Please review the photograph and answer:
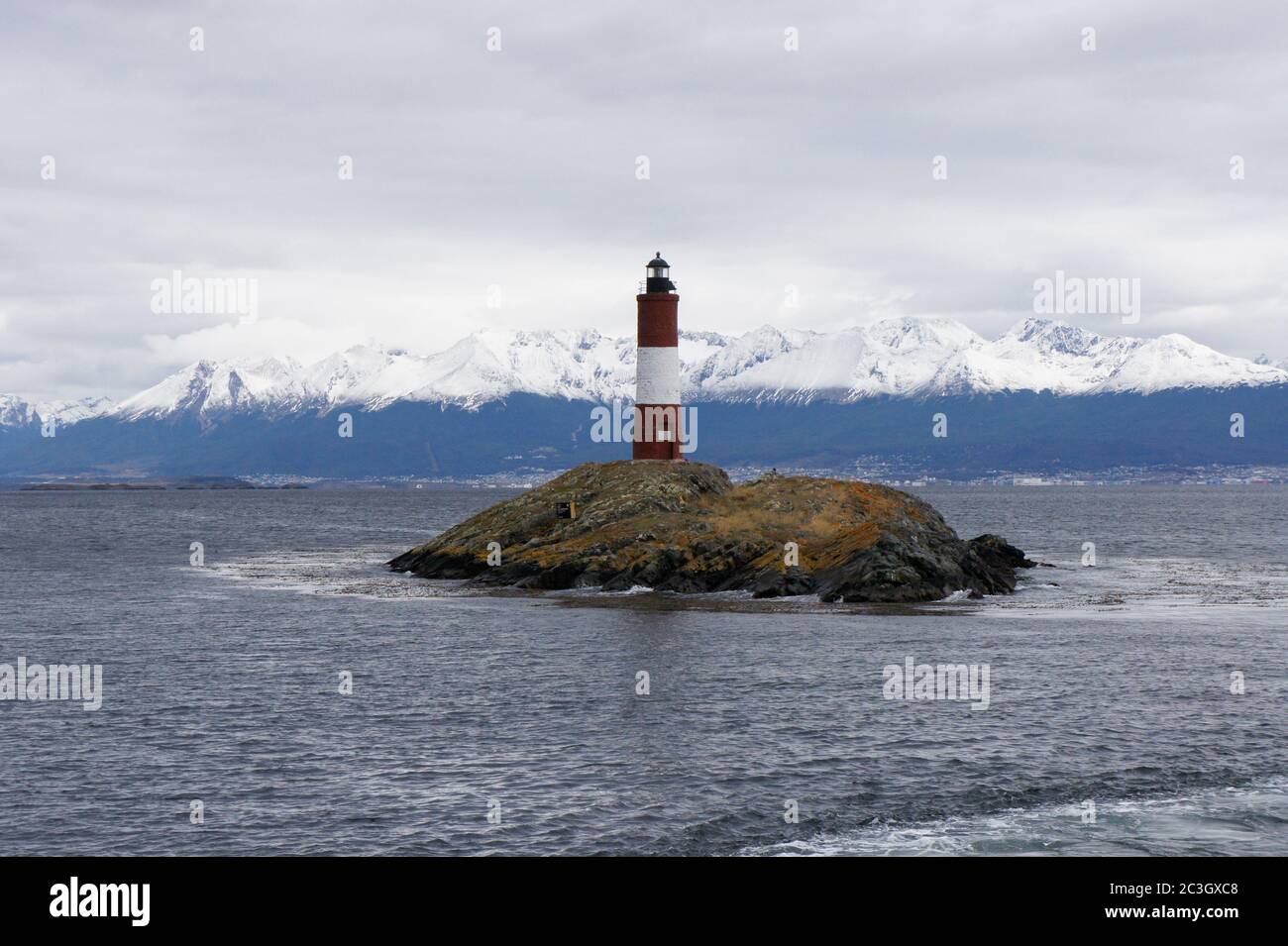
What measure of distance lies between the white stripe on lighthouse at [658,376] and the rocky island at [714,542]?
4.60 m

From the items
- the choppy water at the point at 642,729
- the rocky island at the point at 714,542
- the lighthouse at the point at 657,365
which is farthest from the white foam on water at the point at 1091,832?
the lighthouse at the point at 657,365

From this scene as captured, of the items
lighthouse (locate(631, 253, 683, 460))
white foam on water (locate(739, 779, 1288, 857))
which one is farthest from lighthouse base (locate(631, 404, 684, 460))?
white foam on water (locate(739, 779, 1288, 857))

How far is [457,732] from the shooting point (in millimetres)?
34906

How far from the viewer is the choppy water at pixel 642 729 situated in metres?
25.8

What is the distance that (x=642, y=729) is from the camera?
35.2 metres

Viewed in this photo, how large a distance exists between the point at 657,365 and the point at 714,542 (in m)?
17.9

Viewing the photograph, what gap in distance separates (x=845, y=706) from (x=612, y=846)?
49.6ft

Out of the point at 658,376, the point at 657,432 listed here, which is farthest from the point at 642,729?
the point at 658,376

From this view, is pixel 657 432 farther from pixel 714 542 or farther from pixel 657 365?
pixel 714 542

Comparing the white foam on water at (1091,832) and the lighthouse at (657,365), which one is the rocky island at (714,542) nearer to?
the lighthouse at (657,365)

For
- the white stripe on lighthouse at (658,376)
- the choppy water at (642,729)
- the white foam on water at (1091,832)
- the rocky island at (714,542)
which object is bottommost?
the white foam on water at (1091,832)
